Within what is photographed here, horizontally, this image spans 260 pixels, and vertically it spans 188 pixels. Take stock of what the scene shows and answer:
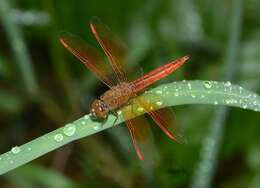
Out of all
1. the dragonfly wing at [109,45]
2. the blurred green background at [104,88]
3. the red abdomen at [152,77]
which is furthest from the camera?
the blurred green background at [104,88]

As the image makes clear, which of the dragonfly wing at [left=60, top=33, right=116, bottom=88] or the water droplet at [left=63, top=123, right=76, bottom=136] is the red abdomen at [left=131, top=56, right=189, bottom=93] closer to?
the dragonfly wing at [left=60, top=33, right=116, bottom=88]

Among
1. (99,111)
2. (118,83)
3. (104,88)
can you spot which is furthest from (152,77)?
(104,88)

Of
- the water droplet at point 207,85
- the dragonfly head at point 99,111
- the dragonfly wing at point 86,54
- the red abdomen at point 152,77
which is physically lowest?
the water droplet at point 207,85

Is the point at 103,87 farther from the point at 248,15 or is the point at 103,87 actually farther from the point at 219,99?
the point at 219,99

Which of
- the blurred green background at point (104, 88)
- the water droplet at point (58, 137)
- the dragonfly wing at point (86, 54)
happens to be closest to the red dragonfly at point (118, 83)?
the dragonfly wing at point (86, 54)

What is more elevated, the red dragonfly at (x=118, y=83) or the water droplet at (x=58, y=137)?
the red dragonfly at (x=118, y=83)

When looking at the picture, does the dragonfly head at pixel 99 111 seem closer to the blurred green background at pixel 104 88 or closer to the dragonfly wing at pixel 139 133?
the dragonfly wing at pixel 139 133

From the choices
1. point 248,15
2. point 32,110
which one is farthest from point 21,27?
point 248,15
